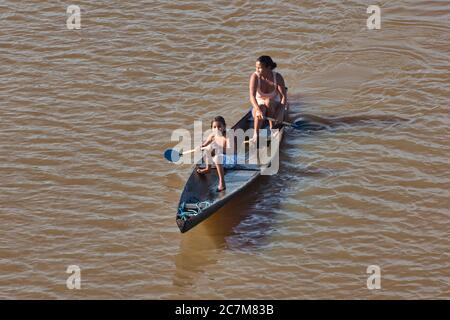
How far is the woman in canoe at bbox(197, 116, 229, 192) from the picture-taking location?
1343cm

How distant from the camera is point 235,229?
43.3ft

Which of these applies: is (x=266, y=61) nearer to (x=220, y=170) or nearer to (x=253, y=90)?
(x=253, y=90)

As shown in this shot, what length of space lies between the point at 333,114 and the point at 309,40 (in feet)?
8.11


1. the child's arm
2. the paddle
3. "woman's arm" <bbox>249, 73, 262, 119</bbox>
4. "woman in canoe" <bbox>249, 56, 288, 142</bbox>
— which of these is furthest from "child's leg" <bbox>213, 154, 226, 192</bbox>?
"woman's arm" <bbox>249, 73, 262, 119</bbox>

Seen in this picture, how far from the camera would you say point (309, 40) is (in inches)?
707

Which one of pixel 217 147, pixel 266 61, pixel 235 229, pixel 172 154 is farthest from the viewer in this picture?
pixel 266 61

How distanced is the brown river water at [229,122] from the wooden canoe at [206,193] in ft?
0.95

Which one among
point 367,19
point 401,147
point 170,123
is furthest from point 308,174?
point 367,19

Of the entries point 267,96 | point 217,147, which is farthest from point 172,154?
point 267,96

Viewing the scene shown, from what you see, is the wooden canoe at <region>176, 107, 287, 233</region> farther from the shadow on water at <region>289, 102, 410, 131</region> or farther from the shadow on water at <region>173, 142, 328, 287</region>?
the shadow on water at <region>289, 102, 410, 131</region>

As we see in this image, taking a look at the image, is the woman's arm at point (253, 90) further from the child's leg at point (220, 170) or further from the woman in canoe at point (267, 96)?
the child's leg at point (220, 170)

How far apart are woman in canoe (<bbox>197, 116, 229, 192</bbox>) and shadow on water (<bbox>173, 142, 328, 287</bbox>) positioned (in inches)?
17.7

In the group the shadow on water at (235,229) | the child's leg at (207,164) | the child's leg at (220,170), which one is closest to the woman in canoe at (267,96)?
the shadow on water at (235,229)

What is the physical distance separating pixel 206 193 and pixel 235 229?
2.33 ft
